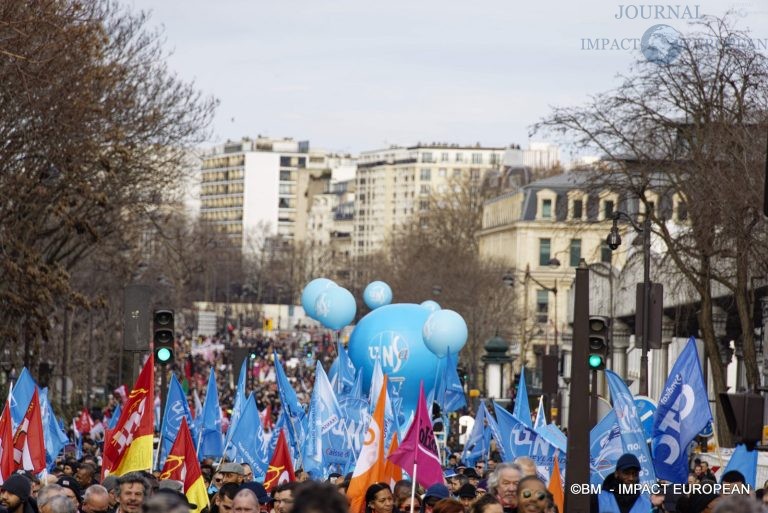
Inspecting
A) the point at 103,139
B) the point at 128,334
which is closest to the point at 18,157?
the point at 103,139

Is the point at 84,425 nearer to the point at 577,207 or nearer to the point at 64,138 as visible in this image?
the point at 64,138

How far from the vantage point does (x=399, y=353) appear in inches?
1457

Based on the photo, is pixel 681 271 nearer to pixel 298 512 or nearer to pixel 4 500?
pixel 4 500

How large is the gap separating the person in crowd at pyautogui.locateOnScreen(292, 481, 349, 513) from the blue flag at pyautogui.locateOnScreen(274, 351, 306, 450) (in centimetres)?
1664

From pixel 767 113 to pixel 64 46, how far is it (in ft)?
37.8

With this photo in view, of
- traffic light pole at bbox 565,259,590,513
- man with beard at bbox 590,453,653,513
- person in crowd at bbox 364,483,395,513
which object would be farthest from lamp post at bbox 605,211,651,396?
person in crowd at bbox 364,483,395,513

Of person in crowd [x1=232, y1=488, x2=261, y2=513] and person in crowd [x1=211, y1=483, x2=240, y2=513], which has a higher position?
person in crowd [x1=232, y1=488, x2=261, y2=513]

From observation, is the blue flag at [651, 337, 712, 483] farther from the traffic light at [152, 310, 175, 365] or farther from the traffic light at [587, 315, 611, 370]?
the traffic light at [152, 310, 175, 365]

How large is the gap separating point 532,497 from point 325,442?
473 inches

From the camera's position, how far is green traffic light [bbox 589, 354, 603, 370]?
19562mm

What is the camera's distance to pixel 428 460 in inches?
656

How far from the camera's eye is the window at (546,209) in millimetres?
131375

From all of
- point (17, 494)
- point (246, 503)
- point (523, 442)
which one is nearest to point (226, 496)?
point (17, 494)

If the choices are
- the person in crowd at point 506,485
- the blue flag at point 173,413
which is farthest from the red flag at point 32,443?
the person in crowd at point 506,485
